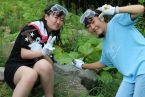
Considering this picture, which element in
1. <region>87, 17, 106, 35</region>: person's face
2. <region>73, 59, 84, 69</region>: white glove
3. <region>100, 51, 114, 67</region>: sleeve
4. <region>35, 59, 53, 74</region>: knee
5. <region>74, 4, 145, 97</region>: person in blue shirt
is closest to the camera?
<region>74, 4, 145, 97</region>: person in blue shirt

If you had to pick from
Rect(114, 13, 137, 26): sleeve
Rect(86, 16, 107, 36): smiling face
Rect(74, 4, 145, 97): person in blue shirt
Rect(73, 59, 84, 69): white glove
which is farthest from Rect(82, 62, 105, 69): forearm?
Rect(114, 13, 137, 26): sleeve

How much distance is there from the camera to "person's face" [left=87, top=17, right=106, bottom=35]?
4277 millimetres

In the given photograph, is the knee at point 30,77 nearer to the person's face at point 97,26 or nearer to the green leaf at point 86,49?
the person's face at point 97,26

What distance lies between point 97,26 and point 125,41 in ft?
1.04

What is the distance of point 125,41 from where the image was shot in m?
4.15

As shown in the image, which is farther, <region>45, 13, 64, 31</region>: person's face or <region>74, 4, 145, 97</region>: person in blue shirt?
<region>45, 13, 64, 31</region>: person's face

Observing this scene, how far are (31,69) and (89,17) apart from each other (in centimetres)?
84

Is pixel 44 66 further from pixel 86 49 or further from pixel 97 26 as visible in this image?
pixel 86 49

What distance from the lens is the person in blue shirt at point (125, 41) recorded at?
160 inches

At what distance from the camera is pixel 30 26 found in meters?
4.80

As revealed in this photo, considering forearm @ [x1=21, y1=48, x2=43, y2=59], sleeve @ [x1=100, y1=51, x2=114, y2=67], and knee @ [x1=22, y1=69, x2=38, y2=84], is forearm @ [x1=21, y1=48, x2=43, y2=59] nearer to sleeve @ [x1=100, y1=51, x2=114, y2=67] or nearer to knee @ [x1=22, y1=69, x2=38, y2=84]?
knee @ [x1=22, y1=69, x2=38, y2=84]

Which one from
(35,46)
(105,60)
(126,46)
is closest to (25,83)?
(35,46)

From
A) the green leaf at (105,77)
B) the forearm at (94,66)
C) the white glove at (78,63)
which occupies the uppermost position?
the forearm at (94,66)

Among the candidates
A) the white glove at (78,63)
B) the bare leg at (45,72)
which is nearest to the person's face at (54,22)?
the bare leg at (45,72)
